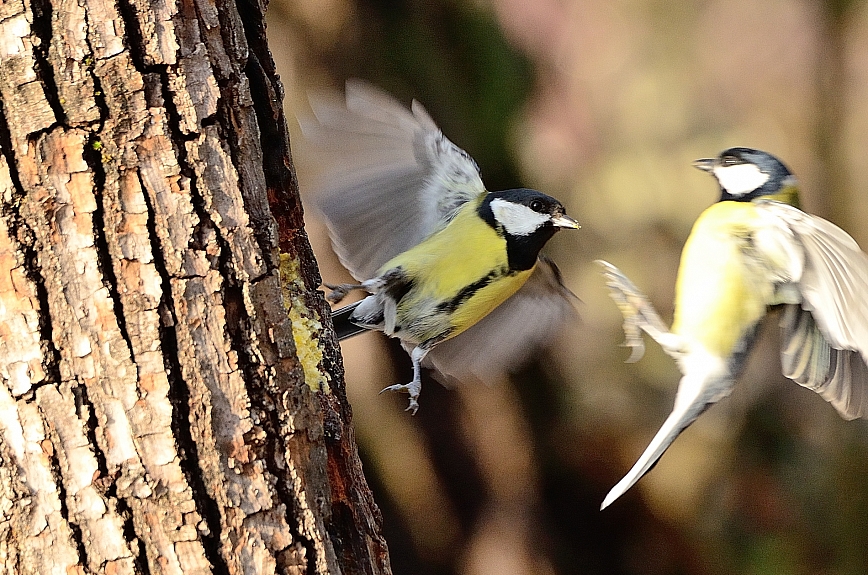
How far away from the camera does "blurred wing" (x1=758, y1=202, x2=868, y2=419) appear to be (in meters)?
1.58

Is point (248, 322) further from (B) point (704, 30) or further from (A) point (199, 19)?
(B) point (704, 30)

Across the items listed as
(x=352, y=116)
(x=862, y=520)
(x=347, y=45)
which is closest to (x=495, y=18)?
(x=347, y=45)

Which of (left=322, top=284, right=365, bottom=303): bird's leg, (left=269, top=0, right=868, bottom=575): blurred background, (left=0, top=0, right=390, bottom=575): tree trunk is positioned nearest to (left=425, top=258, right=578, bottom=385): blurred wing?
(left=322, top=284, right=365, bottom=303): bird's leg

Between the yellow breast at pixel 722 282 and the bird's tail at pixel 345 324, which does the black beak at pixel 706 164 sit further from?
the bird's tail at pixel 345 324

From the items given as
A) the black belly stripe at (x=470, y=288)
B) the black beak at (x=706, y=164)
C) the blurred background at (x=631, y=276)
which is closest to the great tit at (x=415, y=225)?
the black belly stripe at (x=470, y=288)

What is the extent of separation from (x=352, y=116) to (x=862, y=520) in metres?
2.80

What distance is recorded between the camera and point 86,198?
0.97 metres

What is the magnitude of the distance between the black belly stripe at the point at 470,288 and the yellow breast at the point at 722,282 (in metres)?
0.41

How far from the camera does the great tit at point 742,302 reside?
5.76 ft

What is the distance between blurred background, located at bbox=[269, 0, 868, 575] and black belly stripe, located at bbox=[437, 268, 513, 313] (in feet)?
4.34

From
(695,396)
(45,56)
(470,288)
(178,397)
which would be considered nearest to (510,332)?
(470,288)

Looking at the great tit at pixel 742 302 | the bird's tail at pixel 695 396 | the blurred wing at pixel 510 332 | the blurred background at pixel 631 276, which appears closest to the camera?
the great tit at pixel 742 302

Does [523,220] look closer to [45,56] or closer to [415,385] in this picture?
[415,385]

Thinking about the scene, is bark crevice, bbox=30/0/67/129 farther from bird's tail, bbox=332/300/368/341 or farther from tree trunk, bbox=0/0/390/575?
bird's tail, bbox=332/300/368/341
